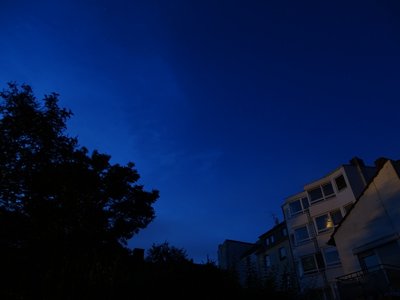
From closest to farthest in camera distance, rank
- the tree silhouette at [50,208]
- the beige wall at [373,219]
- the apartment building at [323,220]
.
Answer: the tree silhouette at [50,208] < the beige wall at [373,219] < the apartment building at [323,220]

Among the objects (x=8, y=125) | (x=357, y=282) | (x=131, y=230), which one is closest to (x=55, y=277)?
(x=8, y=125)

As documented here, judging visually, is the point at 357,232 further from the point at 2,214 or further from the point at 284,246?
the point at 2,214

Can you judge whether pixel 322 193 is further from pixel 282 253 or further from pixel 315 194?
pixel 282 253

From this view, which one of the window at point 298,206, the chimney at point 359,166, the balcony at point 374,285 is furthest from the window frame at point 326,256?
the balcony at point 374,285

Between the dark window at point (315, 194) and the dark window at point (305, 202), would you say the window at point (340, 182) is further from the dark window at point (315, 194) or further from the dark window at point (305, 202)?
the dark window at point (305, 202)

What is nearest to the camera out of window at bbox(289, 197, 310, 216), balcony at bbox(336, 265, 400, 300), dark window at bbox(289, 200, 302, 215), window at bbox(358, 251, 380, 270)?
balcony at bbox(336, 265, 400, 300)

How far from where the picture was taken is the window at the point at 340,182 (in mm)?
32300

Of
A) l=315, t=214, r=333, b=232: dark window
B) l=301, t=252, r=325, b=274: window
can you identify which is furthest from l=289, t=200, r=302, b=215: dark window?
l=301, t=252, r=325, b=274: window

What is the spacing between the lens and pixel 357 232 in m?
21.3

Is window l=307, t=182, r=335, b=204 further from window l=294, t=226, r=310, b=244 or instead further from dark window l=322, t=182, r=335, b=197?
window l=294, t=226, r=310, b=244

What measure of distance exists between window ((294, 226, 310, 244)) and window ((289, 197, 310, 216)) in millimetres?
2209

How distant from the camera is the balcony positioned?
1483 centimetres

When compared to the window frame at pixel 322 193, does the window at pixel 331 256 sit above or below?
below

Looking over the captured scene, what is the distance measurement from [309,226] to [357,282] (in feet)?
61.5
